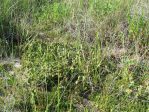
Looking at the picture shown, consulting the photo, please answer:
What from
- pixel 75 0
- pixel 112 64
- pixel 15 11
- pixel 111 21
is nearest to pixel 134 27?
pixel 111 21

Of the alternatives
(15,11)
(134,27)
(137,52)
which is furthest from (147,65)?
(15,11)

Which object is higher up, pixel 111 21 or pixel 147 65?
pixel 111 21

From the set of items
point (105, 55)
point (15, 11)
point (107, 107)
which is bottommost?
point (107, 107)

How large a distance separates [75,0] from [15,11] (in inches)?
31.8

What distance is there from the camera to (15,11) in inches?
176

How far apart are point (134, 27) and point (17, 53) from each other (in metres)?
1.40

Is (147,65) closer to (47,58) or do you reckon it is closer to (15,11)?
(47,58)

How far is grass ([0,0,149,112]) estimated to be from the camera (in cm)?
306

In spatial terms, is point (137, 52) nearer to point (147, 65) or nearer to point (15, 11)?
point (147, 65)

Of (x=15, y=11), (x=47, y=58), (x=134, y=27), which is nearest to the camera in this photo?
(x=47, y=58)

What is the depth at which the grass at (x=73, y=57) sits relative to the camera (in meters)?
3.06

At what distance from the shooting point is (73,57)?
3621 millimetres

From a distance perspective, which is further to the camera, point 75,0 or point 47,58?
point 75,0

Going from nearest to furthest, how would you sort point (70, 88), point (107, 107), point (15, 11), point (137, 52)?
point (107, 107)
point (70, 88)
point (137, 52)
point (15, 11)
